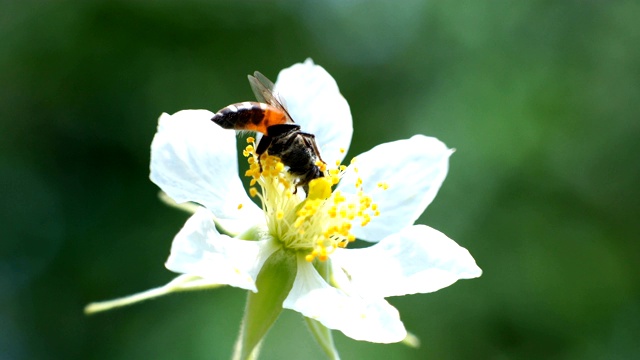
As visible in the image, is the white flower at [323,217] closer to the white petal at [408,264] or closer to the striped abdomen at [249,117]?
the white petal at [408,264]

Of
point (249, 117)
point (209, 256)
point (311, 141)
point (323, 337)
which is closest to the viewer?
point (209, 256)

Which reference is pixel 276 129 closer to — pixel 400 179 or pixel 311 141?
pixel 311 141

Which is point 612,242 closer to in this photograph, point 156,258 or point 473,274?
point 156,258

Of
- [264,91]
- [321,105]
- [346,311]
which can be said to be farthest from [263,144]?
[346,311]

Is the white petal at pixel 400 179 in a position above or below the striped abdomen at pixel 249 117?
below

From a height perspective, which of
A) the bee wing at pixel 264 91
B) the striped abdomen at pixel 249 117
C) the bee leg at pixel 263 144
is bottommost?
the bee leg at pixel 263 144

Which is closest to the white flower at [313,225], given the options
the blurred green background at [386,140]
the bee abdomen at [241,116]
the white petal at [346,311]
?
the white petal at [346,311]

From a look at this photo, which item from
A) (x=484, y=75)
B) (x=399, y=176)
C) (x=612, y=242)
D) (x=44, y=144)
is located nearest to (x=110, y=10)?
(x=44, y=144)
